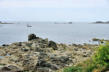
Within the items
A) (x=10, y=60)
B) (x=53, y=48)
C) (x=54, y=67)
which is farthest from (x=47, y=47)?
(x=54, y=67)

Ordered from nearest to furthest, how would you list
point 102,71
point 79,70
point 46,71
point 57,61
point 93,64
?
point 102,71
point 93,64
point 79,70
point 46,71
point 57,61

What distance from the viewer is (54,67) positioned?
634 inches

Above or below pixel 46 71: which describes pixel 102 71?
above

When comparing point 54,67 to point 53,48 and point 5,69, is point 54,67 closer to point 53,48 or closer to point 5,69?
point 5,69

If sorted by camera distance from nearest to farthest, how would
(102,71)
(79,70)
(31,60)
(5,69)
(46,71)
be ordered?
1. (102,71)
2. (79,70)
3. (5,69)
4. (46,71)
5. (31,60)

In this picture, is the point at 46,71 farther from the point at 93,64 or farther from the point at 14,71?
the point at 93,64

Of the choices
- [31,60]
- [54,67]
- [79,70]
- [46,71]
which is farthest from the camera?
[31,60]

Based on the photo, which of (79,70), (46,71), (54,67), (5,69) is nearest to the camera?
(79,70)

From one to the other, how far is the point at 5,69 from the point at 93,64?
5.41 metres

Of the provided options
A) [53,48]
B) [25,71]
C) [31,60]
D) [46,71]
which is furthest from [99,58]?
[53,48]

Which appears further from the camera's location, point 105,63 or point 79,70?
point 79,70

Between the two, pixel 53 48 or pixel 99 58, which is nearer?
pixel 99 58

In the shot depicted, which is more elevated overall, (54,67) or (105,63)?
(105,63)

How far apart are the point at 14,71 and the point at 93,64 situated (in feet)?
16.7
